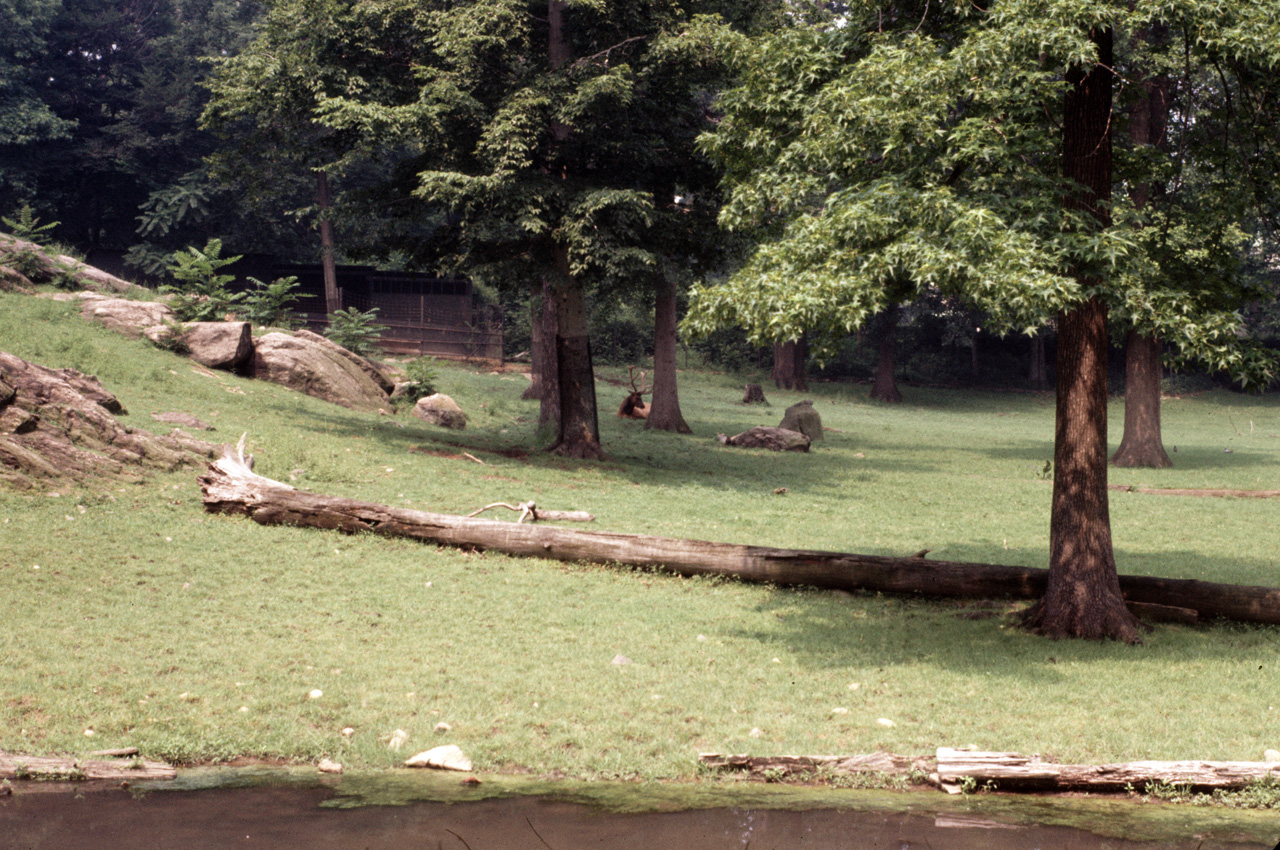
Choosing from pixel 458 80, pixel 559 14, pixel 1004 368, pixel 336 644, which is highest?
pixel 559 14

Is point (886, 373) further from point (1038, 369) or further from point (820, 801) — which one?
point (820, 801)

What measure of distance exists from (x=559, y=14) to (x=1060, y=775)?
18.7 m

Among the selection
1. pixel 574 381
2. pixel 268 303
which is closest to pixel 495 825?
pixel 574 381

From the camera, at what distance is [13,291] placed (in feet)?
84.0

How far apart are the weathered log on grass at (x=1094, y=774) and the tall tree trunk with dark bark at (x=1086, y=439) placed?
11.3ft

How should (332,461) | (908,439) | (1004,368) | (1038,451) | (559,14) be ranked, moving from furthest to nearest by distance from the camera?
(1004,368) < (908,439) < (1038,451) < (559,14) < (332,461)

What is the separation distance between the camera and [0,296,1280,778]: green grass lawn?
698 centimetres

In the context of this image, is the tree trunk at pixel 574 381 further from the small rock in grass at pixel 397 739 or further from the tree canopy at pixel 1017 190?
the small rock in grass at pixel 397 739

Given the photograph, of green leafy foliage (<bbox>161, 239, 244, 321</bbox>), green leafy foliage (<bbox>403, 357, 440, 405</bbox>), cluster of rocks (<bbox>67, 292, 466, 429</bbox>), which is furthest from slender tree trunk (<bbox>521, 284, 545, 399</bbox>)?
green leafy foliage (<bbox>161, 239, 244, 321</bbox>)

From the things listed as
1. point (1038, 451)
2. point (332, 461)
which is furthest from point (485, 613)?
point (1038, 451)

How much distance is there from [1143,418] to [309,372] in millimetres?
21790

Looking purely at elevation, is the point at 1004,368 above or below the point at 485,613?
above

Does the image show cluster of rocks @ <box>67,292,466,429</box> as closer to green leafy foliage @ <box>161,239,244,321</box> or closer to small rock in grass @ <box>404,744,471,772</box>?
green leafy foliage @ <box>161,239,244,321</box>

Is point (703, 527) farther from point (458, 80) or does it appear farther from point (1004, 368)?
point (1004, 368)
